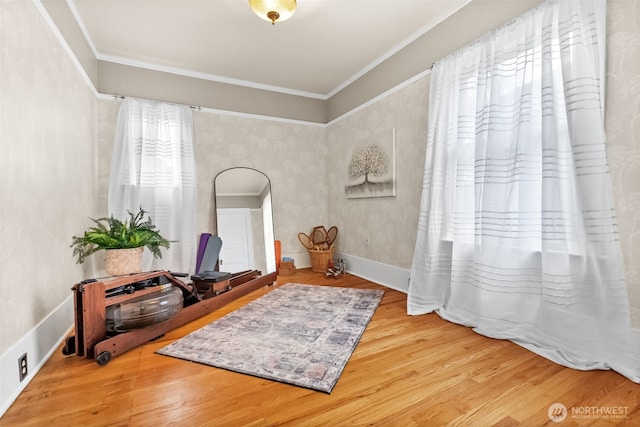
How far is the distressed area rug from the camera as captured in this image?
1.53 m

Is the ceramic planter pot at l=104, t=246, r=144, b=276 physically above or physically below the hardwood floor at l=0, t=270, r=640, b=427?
above

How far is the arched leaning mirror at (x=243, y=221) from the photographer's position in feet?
11.3

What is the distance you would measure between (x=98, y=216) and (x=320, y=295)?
8.03 ft

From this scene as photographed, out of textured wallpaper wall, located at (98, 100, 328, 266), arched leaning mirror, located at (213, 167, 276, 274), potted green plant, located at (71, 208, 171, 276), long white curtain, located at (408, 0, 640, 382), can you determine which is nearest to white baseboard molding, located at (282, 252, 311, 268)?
textured wallpaper wall, located at (98, 100, 328, 266)

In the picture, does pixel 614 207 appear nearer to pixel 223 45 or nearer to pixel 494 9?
pixel 494 9

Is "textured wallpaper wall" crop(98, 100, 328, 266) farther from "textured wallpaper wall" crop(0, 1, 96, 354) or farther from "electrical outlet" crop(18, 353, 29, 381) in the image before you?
"electrical outlet" crop(18, 353, 29, 381)

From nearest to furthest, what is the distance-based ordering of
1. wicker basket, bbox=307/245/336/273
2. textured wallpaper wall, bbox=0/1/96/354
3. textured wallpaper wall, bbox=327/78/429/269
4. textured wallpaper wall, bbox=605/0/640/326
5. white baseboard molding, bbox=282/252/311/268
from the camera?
1. textured wallpaper wall, bbox=0/1/96/354
2. textured wallpaper wall, bbox=605/0/640/326
3. textured wallpaper wall, bbox=327/78/429/269
4. wicker basket, bbox=307/245/336/273
5. white baseboard molding, bbox=282/252/311/268

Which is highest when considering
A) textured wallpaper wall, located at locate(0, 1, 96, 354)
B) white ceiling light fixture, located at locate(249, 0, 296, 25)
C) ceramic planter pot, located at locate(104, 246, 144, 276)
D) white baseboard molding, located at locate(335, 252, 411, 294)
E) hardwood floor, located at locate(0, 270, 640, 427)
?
white ceiling light fixture, located at locate(249, 0, 296, 25)

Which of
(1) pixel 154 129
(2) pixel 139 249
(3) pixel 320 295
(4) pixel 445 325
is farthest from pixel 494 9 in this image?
(1) pixel 154 129

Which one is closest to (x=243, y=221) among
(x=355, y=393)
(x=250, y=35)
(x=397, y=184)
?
(x=397, y=184)

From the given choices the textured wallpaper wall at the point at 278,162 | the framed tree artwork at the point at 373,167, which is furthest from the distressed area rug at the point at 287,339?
Result: the textured wallpaper wall at the point at 278,162

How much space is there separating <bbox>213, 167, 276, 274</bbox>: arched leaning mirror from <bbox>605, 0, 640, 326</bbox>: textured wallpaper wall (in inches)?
116

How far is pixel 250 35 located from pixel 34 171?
2090 mm

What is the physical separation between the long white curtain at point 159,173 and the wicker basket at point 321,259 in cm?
147
